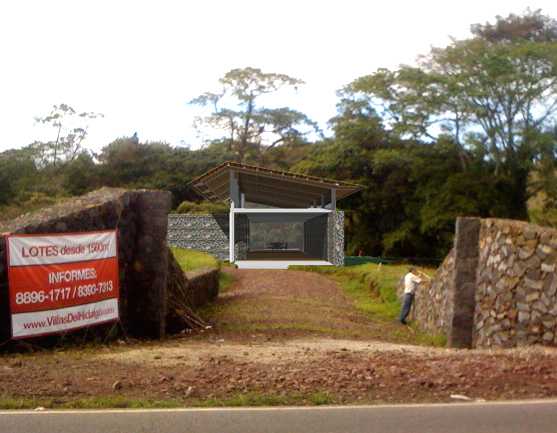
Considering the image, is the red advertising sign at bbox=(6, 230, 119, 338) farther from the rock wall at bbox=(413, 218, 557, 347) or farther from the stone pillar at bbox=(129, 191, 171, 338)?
the rock wall at bbox=(413, 218, 557, 347)

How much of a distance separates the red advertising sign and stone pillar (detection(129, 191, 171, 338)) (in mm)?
954

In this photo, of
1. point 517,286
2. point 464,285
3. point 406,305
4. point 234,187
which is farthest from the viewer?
point 234,187

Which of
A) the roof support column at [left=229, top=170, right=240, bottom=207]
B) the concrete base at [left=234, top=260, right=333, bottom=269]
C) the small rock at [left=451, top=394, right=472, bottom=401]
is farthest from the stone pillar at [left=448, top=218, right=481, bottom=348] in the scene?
the concrete base at [left=234, top=260, right=333, bottom=269]

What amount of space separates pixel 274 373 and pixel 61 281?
14.6ft

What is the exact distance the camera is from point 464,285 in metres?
15.3

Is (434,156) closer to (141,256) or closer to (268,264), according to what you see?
(268,264)

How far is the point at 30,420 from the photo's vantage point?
24.0ft

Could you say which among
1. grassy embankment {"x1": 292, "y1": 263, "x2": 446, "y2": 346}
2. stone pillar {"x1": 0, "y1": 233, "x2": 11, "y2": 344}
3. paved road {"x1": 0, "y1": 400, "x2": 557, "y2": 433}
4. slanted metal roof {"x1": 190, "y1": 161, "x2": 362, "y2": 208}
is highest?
slanted metal roof {"x1": 190, "y1": 161, "x2": 362, "y2": 208}

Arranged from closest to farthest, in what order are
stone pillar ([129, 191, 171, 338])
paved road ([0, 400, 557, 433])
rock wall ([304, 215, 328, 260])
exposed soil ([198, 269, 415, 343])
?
paved road ([0, 400, 557, 433]) < stone pillar ([129, 191, 171, 338]) < exposed soil ([198, 269, 415, 343]) < rock wall ([304, 215, 328, 260])

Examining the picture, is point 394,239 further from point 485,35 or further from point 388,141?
point 485,35

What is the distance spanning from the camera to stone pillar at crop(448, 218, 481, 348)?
15273 millimetres

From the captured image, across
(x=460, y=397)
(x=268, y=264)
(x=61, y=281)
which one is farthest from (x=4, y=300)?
(x=268, y=264)

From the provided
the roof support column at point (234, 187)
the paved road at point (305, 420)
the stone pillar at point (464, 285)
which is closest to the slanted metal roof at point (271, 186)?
the roof support column at point (234, 187)

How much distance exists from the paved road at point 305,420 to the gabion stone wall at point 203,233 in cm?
3767
